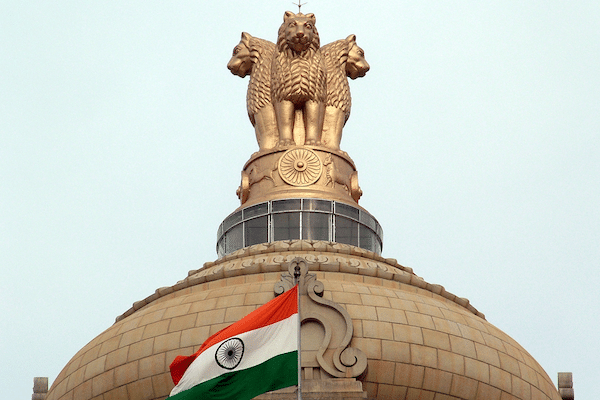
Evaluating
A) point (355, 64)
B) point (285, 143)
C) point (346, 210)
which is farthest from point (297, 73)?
point (346, 210)

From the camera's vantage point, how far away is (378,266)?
48.8 meters

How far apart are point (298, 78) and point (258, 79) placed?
1.60 meters

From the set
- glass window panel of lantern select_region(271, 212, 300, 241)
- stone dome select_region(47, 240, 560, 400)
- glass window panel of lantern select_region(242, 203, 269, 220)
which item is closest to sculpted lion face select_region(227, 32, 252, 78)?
glass window panel of lantern select_region(242, 203, 269, 220)

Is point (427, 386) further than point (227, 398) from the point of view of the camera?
Yes

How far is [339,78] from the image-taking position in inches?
2197

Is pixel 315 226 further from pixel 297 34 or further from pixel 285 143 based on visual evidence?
pixel 297 34

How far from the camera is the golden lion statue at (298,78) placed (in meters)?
54.5

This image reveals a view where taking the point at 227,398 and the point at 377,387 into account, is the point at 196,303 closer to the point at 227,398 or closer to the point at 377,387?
the point at 377,387

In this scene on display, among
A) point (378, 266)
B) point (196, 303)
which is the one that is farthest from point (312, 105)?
point (196, 303)

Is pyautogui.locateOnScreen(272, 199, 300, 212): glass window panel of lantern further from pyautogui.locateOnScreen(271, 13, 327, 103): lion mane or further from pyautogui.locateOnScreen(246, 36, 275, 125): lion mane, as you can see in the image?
pyautogui.locateOnScreen(246, 36, 275, 125): lion mane

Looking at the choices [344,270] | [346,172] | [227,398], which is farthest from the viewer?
[346,172]

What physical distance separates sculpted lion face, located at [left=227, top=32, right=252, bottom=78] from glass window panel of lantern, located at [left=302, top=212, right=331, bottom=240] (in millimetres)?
6884

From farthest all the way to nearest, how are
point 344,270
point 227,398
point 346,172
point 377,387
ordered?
1. point 346,172
2. point 344,270
3. point 377,387
4. point 227,398

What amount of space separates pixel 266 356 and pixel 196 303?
823 centimetres
